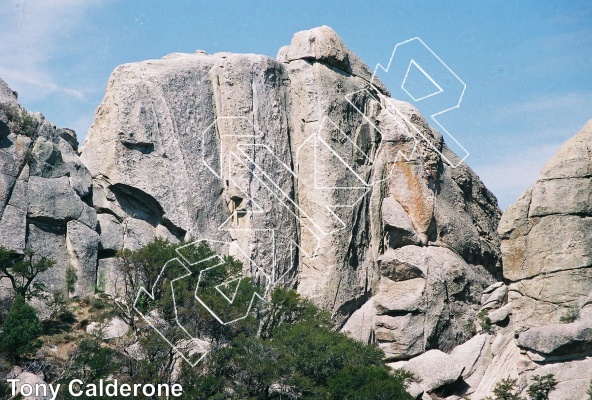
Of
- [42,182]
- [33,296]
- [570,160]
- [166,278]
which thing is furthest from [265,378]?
[570,160]

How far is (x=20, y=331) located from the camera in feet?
114

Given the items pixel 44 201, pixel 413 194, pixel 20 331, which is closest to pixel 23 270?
pixel 20 331

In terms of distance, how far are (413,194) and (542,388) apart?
1003 centimetres

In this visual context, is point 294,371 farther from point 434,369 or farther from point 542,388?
point 542,388

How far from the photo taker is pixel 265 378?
3575 cm

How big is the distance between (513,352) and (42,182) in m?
17.1

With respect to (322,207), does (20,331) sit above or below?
below

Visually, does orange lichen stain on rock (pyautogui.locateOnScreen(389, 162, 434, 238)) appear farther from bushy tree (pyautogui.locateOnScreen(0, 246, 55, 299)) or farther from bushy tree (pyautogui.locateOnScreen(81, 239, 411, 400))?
bushy tree (pyautogui.locateOnScreen(0, 246, 55, 299))

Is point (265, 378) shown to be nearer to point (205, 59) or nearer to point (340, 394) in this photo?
point (340, 394)

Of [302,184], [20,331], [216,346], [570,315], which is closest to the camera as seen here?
[20,331]

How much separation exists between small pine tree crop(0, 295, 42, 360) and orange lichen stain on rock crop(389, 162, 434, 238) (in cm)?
1561

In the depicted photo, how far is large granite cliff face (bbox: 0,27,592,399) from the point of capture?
4094 cm
